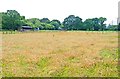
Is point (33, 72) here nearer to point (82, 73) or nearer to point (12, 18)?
point (82, 73)

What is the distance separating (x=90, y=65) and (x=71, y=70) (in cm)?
178

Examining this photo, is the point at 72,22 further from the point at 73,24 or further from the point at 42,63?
the point at 42,63

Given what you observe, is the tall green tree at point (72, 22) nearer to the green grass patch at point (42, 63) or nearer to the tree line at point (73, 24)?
the tree line at point (73, 24)

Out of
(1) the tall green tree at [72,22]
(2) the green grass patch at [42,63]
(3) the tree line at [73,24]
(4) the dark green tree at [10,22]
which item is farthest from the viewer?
(1) the tall green tree at [72,22]

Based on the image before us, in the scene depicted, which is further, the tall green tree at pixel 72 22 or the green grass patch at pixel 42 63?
the tall green tree at pixel 72 22

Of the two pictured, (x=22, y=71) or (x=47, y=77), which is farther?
(x=22, y=71)

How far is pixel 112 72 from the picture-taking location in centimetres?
1148

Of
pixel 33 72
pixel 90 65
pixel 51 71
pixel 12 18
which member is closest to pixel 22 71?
pixel 33 72

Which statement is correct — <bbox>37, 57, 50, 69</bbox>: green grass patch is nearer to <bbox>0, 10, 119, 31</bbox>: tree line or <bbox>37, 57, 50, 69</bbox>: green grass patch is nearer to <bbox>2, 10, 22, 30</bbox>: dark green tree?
<bbox>2, 10, 22, 30</bbox>: dark green tree

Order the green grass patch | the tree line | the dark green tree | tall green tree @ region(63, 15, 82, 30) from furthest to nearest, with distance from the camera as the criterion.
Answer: tall green tree @ region(63, 15, 82, 30)
the tree line
the dark green tree
the green grass patch

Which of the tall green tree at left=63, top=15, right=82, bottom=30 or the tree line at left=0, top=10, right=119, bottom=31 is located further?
the tall green tree at left=63, top=15, right=82, bottom=30

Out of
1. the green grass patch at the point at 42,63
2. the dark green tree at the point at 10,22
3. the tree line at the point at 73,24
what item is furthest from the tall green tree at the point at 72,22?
the green grass patch at the point at 42,63

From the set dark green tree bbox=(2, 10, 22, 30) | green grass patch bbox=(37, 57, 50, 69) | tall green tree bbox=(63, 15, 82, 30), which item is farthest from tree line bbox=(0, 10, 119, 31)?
green grass patch bbox=(37, 57, 50, 69)

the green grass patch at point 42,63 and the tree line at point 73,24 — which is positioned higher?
the tree line at point 73,24
